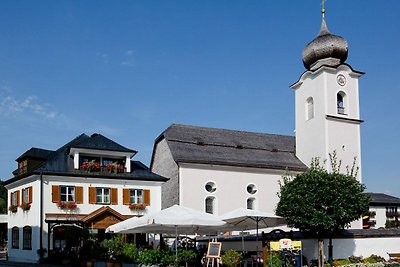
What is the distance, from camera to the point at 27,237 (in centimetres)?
3381

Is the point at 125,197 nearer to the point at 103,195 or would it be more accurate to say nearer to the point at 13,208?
the point at 103,195

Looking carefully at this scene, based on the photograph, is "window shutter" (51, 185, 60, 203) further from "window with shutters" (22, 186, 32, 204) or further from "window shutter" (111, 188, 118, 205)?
"window shutter" (111, 188, 118, 205)

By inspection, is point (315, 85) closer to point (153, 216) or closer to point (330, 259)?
point (330, 259)

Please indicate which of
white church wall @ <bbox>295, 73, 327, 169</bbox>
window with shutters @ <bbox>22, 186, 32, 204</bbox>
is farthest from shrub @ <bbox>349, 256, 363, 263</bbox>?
window with shutters @ <bbox>22, 186, 32, 204</bbox>

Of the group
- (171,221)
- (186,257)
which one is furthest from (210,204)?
(171,221)

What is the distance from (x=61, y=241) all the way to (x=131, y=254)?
1318 centimetres

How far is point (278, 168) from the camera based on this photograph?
1688 inches

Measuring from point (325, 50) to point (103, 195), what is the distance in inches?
844

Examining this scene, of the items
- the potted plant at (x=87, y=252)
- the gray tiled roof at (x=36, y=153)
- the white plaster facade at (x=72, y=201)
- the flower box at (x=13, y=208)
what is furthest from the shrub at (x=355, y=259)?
the flower box at (x=13, y=208)

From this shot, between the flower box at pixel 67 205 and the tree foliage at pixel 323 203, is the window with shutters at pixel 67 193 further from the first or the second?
the tree foliage at pixel 323 203

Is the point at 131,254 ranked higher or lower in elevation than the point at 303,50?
lower

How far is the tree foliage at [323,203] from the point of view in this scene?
2541cm

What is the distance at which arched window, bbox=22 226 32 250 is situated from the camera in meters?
33.3

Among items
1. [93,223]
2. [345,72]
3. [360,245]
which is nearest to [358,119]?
[345,72]
